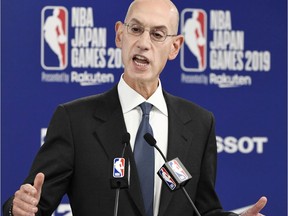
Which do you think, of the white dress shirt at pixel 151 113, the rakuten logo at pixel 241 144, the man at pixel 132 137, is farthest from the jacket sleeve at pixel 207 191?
the rakuten logo at pixel 241 144

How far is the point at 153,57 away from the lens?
96.3 inches

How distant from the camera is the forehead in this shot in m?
2.44

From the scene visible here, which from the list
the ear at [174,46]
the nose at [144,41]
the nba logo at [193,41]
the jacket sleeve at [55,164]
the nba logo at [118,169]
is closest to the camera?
the nba logo at [118,169]

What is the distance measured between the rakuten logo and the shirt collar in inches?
67.7

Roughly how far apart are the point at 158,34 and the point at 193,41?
68.2 inches

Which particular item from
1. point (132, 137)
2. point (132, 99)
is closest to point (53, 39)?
point (132, 99)

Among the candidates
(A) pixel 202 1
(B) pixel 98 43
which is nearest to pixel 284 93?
(A) pixel 202 1

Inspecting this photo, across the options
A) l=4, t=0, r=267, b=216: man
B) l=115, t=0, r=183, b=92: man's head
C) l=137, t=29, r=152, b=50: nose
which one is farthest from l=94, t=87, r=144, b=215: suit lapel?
l=137, t=29, r=152, b=50: nose

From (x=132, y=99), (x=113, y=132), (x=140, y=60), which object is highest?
(x=140, y=60)

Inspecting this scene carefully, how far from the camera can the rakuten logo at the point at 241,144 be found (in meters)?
4.20

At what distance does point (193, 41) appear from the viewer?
418cm

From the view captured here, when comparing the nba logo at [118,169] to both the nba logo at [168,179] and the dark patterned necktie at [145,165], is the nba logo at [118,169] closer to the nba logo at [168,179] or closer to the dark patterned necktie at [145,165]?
the nba logo at [168,179]

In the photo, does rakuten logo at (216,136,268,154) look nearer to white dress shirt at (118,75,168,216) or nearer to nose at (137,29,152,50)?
white dress shirt at (118,75,168,216)

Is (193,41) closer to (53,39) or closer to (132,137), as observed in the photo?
(53,39)
